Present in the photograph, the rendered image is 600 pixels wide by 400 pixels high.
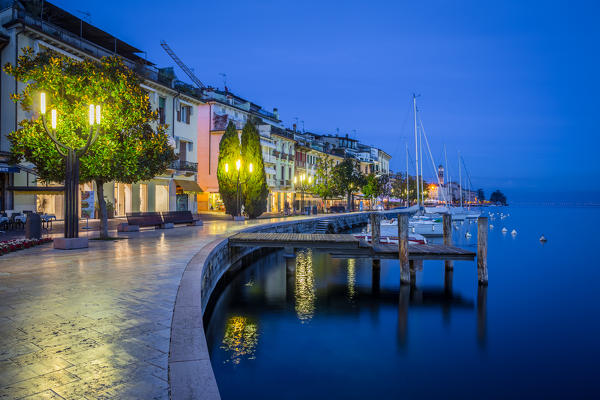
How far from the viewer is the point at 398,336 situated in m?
11.8

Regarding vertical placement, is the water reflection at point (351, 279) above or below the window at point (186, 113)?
below

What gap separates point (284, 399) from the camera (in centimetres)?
788

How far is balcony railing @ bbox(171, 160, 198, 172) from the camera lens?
1504 inches

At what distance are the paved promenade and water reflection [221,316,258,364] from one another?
2211mm

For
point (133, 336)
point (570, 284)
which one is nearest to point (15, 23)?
point (133, 336)

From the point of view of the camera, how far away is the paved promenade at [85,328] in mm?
4035

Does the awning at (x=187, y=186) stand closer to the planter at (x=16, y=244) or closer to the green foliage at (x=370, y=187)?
the planter at (x=16, y=244)

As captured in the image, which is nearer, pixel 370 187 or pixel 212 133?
pixel 212 133

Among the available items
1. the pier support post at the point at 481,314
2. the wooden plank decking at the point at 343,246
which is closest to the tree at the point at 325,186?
the pier support post at the point at 481,314

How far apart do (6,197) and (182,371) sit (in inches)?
975

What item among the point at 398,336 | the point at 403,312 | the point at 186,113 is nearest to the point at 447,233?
the point at 403,312

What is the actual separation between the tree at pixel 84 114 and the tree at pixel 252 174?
56.4 feet

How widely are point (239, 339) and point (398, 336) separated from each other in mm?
4457

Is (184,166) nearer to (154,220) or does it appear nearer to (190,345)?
(154,220)
